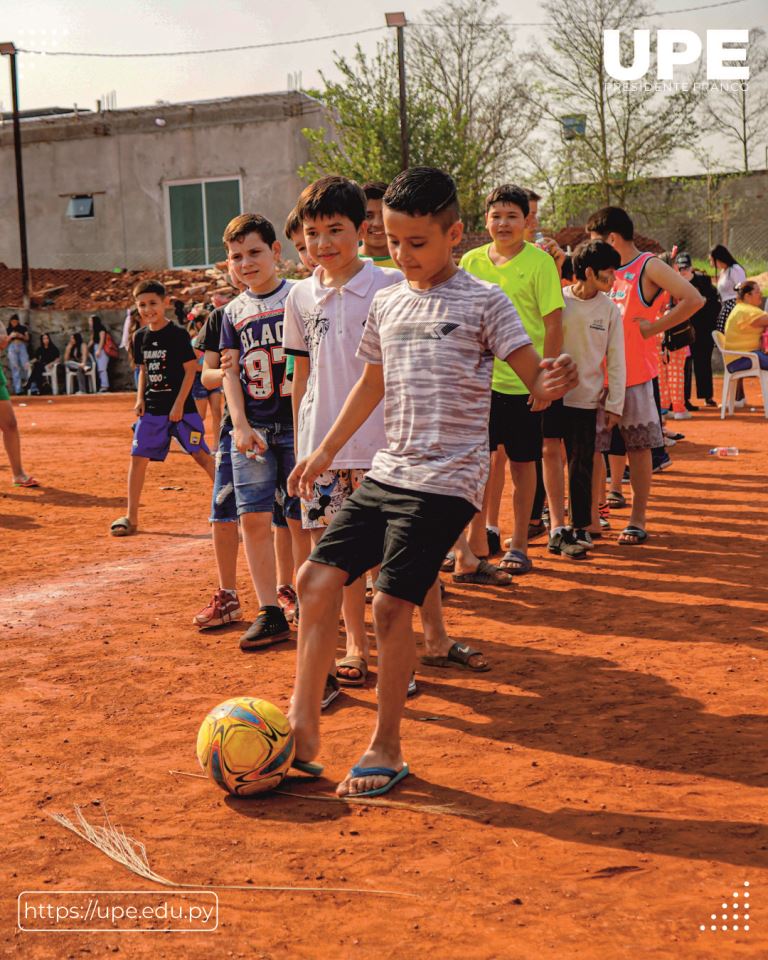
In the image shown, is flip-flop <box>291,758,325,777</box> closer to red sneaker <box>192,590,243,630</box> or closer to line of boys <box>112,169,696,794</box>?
line of boys <box>112,169,696,794</box>

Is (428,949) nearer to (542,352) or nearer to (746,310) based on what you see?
(542,352)

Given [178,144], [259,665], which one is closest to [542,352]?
[259,665]

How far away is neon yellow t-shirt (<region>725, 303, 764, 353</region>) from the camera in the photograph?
15.6m

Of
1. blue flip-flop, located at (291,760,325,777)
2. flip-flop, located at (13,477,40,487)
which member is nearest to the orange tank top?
blue flip-flop, located at (291,760,325,777)

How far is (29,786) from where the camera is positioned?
4.06 metres

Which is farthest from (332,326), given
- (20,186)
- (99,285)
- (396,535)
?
(99,285)

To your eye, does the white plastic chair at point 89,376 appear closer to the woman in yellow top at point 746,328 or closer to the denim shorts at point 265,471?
Result: the woman in yellow top at point 746,328

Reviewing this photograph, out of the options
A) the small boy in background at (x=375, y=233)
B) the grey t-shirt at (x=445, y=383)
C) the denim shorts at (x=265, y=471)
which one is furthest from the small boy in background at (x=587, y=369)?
the grey t-shirt at (x=445, y=383)

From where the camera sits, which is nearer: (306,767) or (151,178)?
(306,767)

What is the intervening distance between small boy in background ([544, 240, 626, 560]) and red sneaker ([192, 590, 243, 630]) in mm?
2359

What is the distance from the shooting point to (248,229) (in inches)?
216

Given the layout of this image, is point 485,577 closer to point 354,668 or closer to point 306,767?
point 354,668

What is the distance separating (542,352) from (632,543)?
171 centimetres

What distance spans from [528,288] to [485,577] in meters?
1.72
